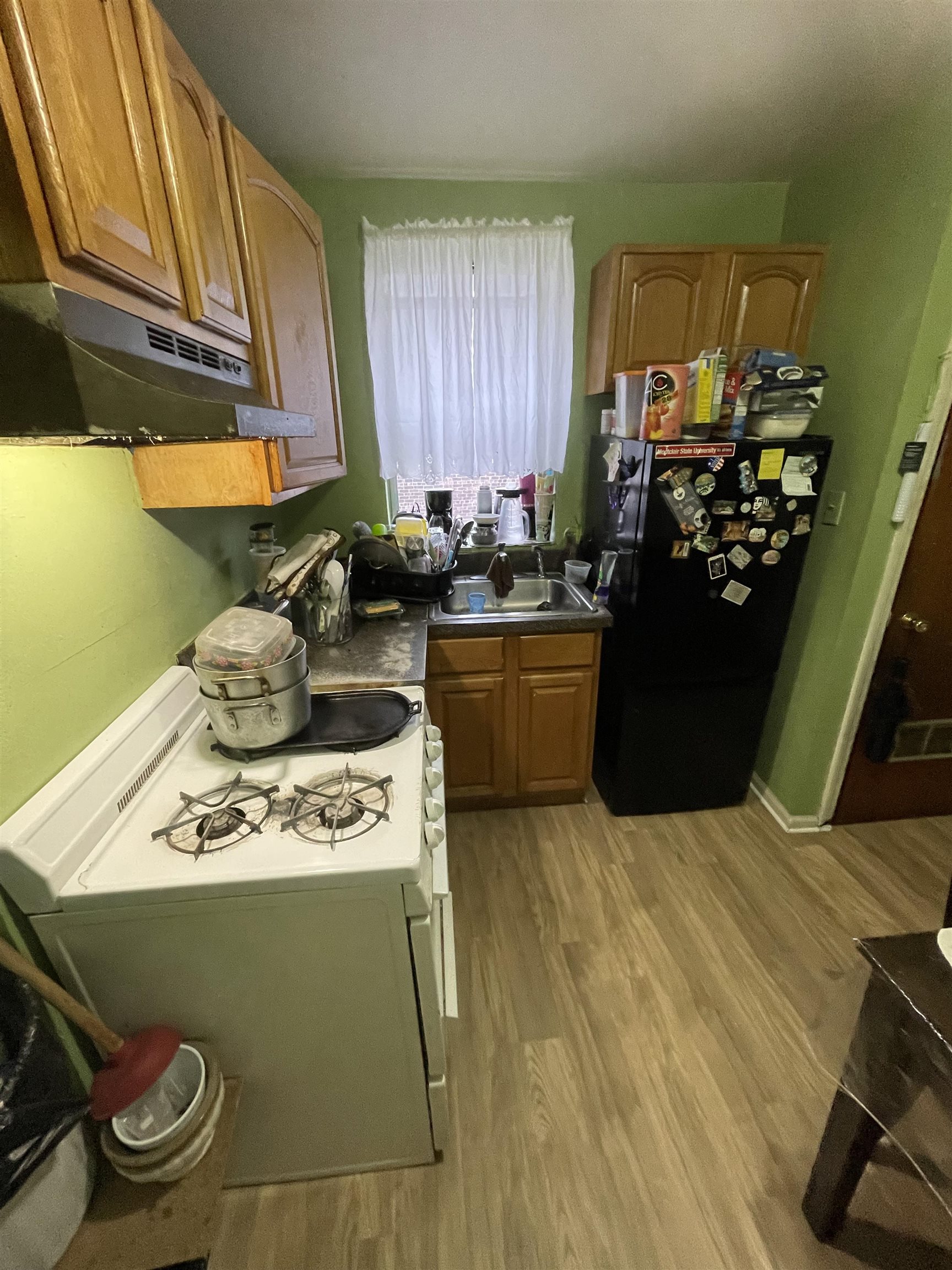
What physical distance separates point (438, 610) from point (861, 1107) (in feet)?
5.40

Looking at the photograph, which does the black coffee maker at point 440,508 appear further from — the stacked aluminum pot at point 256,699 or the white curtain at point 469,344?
the stacked aluminum pot at point 256,699

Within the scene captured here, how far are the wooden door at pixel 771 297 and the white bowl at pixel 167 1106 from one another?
2.48 m

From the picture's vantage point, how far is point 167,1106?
2.87 ft

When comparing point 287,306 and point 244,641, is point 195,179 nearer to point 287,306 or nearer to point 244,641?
point 287,306

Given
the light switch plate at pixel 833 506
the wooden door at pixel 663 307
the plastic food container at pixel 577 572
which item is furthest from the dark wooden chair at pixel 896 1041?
the wooden door at pixel 663 307

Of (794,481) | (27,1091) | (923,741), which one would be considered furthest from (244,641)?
(923,741)

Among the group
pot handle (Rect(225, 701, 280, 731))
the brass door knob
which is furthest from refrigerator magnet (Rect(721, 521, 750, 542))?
pot handle (Rect(225, 701, 280, 731))

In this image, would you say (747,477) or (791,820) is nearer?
(747,477)

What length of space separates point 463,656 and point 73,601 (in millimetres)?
1170

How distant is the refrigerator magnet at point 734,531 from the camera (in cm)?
170

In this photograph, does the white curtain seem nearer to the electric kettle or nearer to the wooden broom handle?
the electric kettle

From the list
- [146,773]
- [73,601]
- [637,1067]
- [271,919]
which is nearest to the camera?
[271,919]

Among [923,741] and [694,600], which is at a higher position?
[694,600]

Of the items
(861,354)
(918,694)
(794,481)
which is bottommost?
(918,694)
